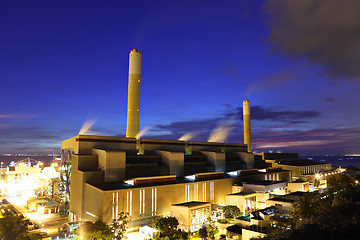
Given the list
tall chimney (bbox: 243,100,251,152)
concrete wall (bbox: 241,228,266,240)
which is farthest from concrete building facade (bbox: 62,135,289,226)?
tall chimney (bbox: 243,100,251,152)

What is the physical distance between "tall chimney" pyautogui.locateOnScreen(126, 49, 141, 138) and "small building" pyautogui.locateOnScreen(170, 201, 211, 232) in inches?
1017

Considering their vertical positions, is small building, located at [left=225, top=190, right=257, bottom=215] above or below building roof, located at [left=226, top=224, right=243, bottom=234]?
above

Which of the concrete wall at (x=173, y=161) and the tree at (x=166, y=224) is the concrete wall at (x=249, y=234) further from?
the concrete wall at (x=173, y=161)

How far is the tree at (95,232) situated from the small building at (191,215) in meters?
11.3

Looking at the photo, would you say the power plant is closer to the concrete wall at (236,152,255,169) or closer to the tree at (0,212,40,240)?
the concrete wall at (236,152,255,169)

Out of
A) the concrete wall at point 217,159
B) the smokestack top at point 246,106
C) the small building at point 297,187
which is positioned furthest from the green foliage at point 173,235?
the smokestack top at point 246,106

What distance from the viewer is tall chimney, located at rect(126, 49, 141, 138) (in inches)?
2352

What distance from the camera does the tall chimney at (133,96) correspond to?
5975cm

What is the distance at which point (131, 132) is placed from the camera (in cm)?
5931

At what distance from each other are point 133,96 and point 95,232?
36.9 meters

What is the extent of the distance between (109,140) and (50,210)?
21.8 metres

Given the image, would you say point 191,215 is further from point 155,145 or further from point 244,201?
point 155,145

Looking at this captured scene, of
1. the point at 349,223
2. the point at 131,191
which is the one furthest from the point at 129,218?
the point at 349,223

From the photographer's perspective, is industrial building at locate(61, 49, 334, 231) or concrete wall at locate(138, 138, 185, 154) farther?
concrete wall at locate(138, 138, 185, 154)
